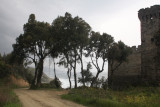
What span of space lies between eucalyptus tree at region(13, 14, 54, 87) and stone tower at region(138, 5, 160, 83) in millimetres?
16344

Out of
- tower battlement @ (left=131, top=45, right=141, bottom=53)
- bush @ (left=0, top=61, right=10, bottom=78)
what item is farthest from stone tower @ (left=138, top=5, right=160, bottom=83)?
bush @ (left=0, top=61, right=10, bottom=78)

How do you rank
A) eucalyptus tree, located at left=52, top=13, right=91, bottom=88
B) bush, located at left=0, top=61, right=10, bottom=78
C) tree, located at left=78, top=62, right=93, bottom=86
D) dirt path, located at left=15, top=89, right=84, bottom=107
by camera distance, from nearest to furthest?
dirt path, located at left=15, top=89, right=84, bottom=107
eucalyptus tree, located at left=52, top=13, right=91, bottom=88
bush, located at left=0, top=61, right=10, bottom=78
tree, located at left=78, top=62, right=93, bottom=86

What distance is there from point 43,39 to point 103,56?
11.5 metres

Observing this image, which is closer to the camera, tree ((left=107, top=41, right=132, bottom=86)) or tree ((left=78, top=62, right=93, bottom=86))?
tree ((left=107, top=41, right=132, bottom=86))

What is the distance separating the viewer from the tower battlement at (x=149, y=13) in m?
33.9

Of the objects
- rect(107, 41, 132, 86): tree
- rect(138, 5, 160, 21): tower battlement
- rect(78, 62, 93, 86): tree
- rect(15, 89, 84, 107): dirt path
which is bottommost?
rect(15, 89, 84, 107): dirt path

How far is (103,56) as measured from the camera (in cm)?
3672

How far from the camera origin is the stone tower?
3234 cm

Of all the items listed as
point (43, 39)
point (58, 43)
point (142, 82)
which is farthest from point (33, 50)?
point (142, 82)

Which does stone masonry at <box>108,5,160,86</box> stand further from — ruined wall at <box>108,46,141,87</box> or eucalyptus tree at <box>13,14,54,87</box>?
eucalyptus tree at <box>13,14,54,87</box>

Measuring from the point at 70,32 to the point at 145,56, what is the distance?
44.7ft

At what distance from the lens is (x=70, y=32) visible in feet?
105

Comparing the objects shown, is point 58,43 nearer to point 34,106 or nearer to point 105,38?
point 105,38

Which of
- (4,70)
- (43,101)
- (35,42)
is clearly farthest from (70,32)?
(43,101)
